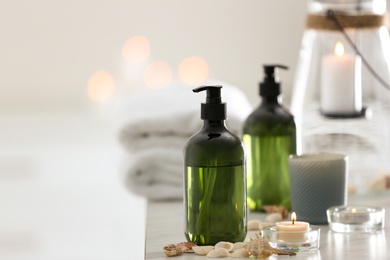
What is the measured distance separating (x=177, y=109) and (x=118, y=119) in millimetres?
113

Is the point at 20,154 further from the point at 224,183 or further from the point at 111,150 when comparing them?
the point at 224,183

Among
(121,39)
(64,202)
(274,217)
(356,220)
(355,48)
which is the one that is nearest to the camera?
(356,220)

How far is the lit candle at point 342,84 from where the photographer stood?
136 cm

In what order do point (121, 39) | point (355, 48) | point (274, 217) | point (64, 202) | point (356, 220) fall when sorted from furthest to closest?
1. point (121, 39)
2. point (64, 202)
3. point (355, 48)
4. point (274, 217)
5. point (356, 220)

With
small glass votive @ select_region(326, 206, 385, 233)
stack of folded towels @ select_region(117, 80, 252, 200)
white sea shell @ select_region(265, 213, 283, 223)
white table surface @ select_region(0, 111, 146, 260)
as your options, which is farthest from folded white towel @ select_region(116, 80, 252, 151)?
white table surface @ select_region(0, 111, 146, 260)

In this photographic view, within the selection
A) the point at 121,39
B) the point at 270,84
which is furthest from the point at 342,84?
the point at 121,39

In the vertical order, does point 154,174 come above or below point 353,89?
below

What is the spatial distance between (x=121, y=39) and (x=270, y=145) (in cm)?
148

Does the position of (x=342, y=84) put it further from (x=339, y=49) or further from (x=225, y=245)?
(x=225, y=245)

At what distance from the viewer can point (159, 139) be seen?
4.79 ft

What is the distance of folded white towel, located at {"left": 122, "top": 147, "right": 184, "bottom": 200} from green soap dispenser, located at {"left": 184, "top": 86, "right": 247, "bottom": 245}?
355mm

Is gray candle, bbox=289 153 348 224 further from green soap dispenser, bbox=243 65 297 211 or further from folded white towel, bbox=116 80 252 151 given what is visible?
folded white towel, bbox=116 80 252 151

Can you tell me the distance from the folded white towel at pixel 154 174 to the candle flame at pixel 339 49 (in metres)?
0.28

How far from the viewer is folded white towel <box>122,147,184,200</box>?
4.64ft
